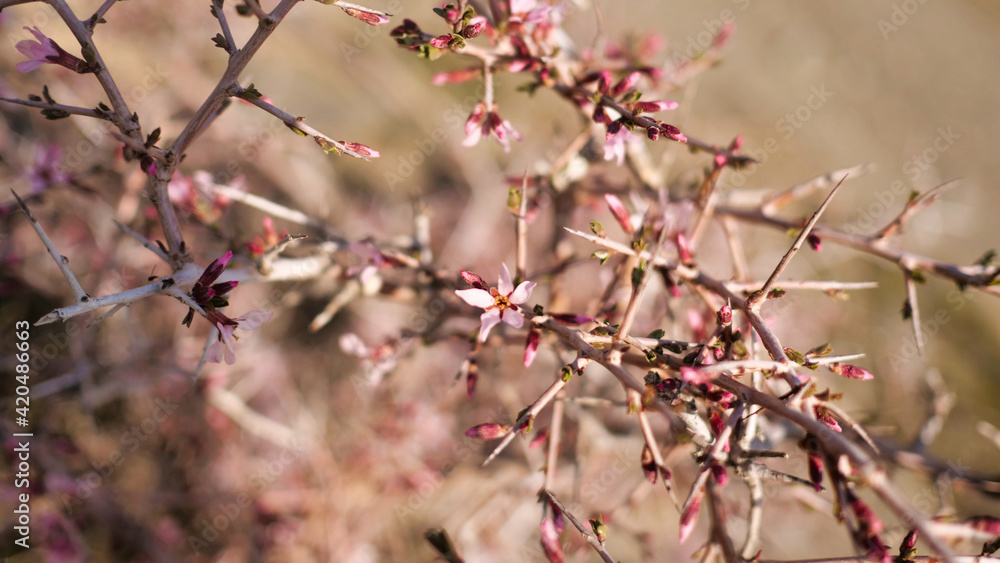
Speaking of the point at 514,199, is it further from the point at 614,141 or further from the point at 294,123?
the point at 294,123

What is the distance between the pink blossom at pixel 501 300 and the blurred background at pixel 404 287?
0.93 metres

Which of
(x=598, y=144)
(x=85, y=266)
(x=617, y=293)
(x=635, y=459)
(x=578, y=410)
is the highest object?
(x=598, y=144)

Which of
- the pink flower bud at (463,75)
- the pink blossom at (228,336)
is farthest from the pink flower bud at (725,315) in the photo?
the pink blossom at (228,336)

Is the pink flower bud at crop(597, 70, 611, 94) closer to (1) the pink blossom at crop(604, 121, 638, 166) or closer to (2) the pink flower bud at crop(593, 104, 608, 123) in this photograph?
(2) the pink flower bud at crop(593, 104, 608, 123)

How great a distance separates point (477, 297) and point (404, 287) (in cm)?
109

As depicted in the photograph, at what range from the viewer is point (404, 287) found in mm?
2688

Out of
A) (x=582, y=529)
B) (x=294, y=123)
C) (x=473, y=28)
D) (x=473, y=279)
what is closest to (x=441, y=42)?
(x=473, y=28)

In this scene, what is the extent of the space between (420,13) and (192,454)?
5567mm

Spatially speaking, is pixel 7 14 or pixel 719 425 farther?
pixel 7 14

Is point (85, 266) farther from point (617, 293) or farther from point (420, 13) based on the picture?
point (420, 13)

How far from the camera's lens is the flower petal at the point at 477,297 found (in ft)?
5.44

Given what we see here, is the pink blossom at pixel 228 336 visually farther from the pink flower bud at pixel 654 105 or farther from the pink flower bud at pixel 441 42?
the pink flower bud at pixel 654 105

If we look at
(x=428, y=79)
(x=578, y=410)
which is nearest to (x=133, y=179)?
(x=578, y=410)

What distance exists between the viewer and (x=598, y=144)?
2.82 metres
